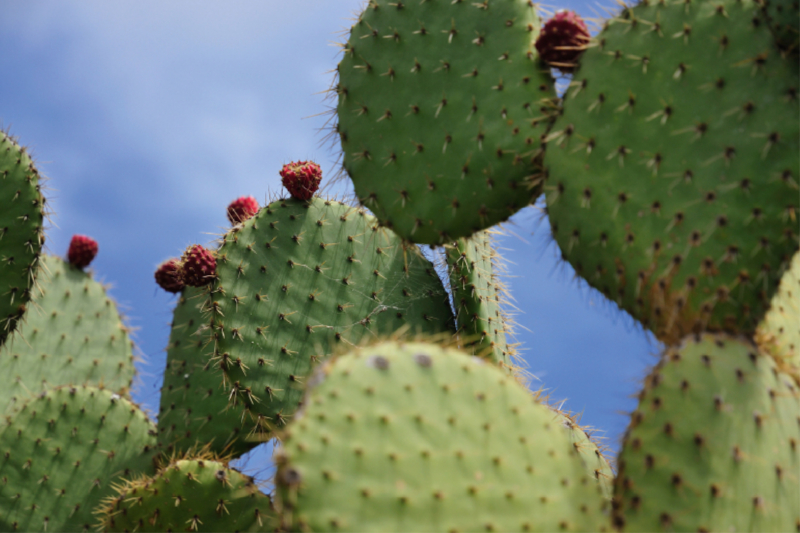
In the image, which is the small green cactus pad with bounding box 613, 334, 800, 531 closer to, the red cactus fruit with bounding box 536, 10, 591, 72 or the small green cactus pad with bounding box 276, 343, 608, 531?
the small green cactus pad with bounding box 276, 343, 608, 531

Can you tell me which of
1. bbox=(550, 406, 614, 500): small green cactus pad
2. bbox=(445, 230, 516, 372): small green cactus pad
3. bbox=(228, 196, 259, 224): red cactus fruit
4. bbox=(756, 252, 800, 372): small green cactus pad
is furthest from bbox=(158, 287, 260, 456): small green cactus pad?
bbox=(756, 252, 800, 372): small green cactus pad

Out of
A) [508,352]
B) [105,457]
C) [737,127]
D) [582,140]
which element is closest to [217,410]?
[105,457]

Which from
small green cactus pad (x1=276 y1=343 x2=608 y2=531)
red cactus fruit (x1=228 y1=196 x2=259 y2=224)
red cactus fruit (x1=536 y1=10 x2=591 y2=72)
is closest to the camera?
small green cactus pad (x1=276 y1=343 x2=608 y2=531)

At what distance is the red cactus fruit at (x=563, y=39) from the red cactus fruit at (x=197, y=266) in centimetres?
136

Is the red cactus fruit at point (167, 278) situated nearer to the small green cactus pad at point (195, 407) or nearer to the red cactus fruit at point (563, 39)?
the small green cactus pad at point (195, 407)

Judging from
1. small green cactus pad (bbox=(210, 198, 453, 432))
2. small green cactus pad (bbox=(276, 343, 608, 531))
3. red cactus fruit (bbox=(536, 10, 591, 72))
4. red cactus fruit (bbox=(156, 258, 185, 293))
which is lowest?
small green cactus pad (bbox=(276, 343, 608, 531))

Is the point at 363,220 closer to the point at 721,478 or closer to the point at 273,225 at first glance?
the point at 273,225

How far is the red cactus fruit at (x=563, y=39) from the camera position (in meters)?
1.62

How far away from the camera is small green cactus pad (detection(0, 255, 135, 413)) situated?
3393 mm

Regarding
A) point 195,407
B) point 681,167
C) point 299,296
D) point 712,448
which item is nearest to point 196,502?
point 195,407

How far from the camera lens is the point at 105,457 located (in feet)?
9.55

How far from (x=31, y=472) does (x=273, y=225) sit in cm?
158

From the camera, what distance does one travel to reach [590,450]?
2146 mm

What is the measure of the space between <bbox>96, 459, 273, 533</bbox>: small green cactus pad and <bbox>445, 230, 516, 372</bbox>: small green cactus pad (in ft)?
2.87
